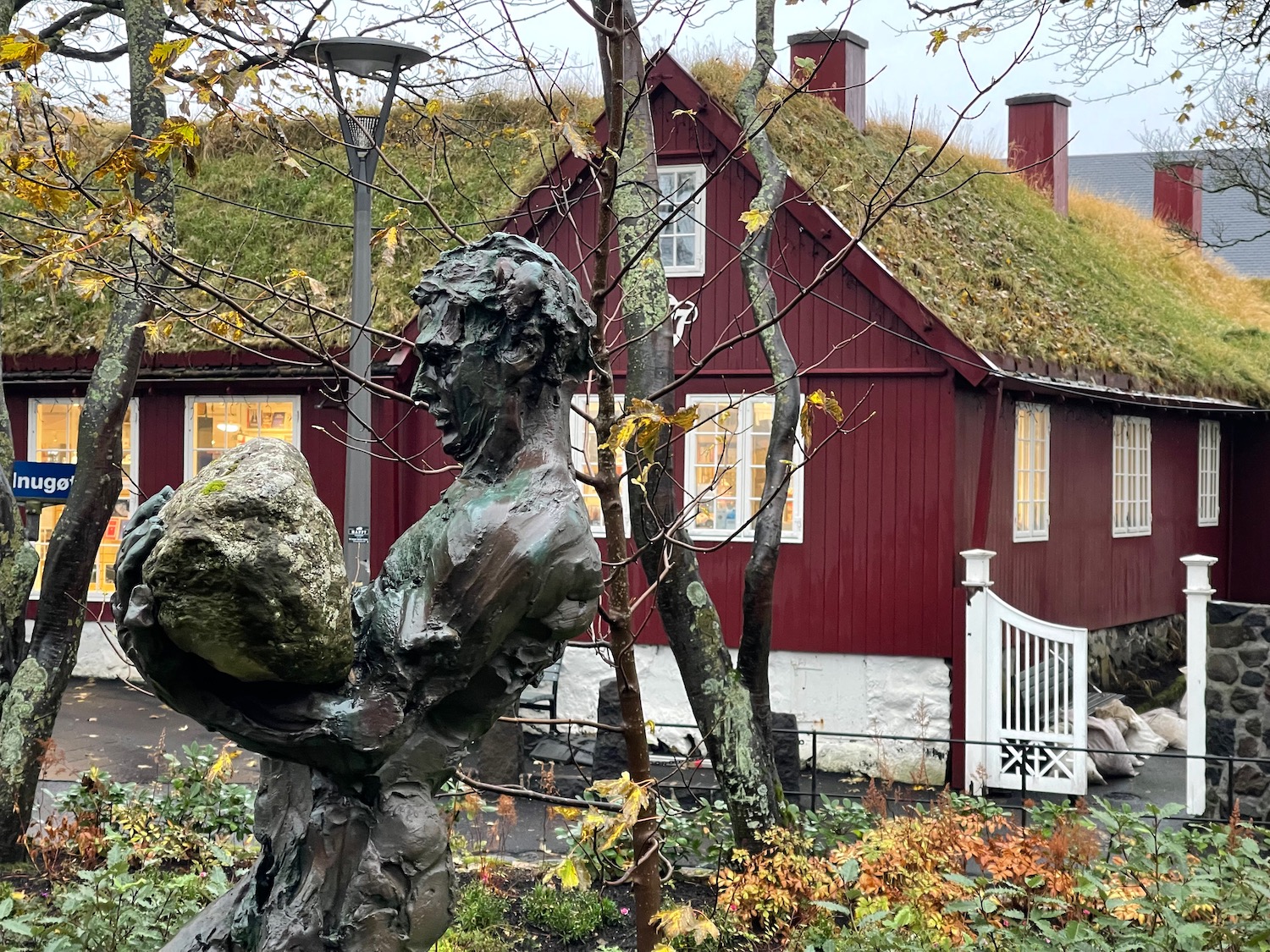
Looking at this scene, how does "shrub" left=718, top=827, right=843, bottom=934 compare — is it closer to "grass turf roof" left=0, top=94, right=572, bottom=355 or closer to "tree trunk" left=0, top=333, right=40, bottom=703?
"tree trunk" left=0, top=333, right=40, bottom=703

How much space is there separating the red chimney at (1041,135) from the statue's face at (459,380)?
70.1ft

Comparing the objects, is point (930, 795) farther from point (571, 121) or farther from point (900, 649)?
point (571, 121)

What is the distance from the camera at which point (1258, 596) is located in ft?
64.8

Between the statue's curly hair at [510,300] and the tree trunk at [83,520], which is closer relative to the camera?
the statue's curly hair at [510,300]

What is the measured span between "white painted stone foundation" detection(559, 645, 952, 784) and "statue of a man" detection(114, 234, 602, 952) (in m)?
8.84

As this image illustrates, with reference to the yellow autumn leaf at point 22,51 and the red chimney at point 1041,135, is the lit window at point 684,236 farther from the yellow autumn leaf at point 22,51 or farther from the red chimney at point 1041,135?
the red chimney at point 1041,135

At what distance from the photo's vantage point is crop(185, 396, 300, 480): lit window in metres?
15.2

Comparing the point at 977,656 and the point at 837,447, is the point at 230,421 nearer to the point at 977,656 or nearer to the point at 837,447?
the point at 837,447

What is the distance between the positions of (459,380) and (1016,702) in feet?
29.5

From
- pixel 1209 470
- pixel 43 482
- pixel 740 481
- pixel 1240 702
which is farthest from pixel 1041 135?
pixel 43 482

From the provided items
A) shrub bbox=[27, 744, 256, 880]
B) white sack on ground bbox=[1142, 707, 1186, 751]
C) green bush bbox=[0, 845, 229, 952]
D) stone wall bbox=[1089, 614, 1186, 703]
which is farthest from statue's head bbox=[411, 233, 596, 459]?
stone wall bbox=[1089, 614, 1186, 703]

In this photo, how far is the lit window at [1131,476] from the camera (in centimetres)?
1647

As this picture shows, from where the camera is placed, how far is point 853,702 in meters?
12.4

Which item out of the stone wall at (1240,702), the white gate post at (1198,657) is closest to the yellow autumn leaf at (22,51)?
the white gate post at (1198,657)
